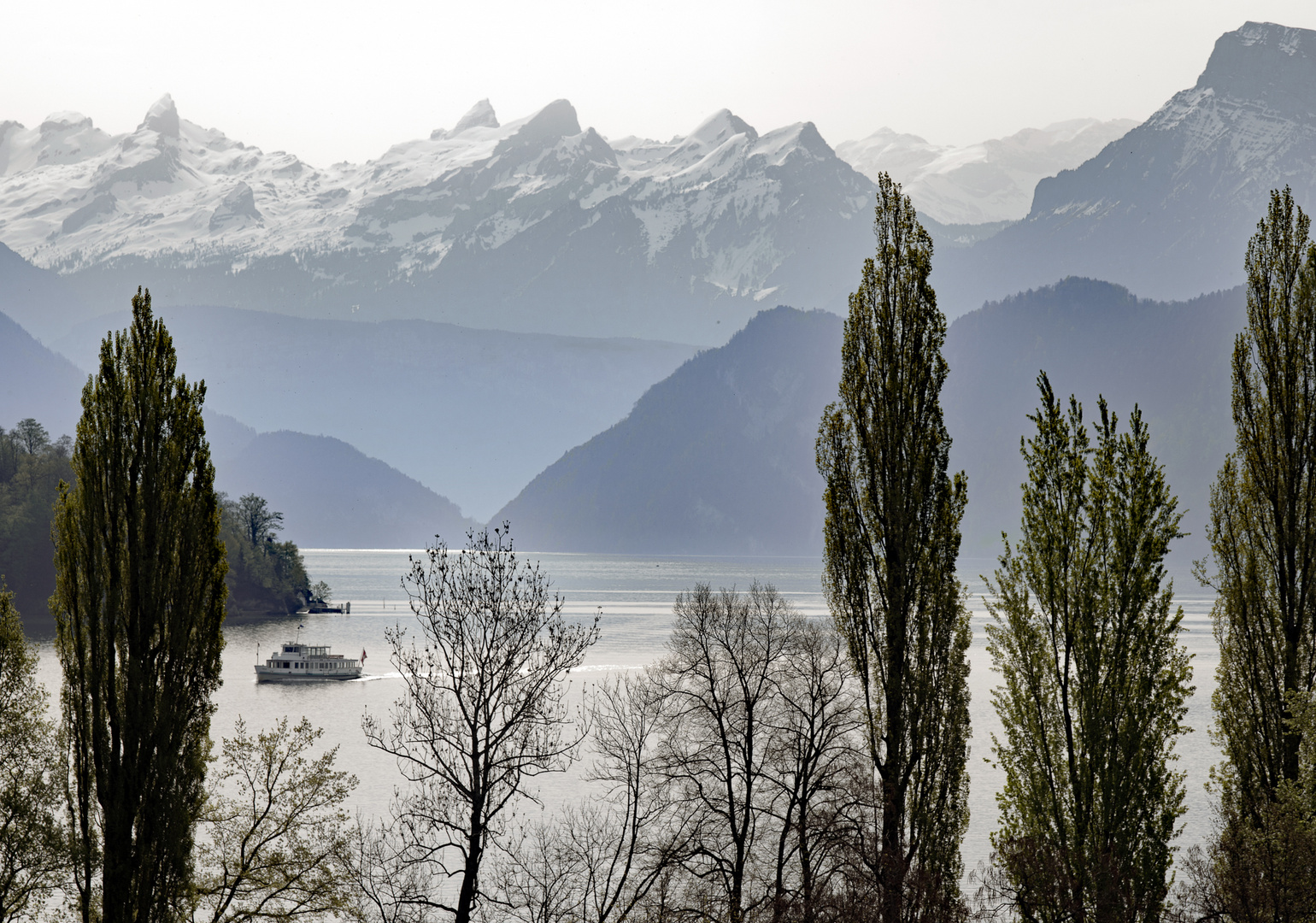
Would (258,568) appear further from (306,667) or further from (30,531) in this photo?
(306,667)

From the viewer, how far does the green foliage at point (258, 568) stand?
563 feet

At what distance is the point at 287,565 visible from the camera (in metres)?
186

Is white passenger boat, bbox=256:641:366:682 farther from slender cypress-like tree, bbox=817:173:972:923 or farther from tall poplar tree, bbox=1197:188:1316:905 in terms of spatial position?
tall poplar tree, bbox=1197:188:1316:905

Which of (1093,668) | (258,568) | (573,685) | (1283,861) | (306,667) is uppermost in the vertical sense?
(1093,668)

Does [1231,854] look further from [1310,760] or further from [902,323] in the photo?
[902,323]

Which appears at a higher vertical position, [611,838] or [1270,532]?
[1270,532]

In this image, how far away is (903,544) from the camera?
22000 mm

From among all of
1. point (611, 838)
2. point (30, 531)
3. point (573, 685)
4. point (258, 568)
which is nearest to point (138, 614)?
point (611, 838)

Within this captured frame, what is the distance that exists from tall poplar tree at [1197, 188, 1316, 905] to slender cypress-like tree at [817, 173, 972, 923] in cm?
615

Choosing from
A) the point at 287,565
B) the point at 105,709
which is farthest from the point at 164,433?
the point at 287,565

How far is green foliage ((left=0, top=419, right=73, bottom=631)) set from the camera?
14888 centimetres

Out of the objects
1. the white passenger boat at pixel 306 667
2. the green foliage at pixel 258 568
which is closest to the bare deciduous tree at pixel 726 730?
the white passenger boat at pixel 306 667

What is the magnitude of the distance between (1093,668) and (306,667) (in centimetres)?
10142

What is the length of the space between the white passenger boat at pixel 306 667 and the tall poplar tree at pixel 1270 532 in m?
96.8
